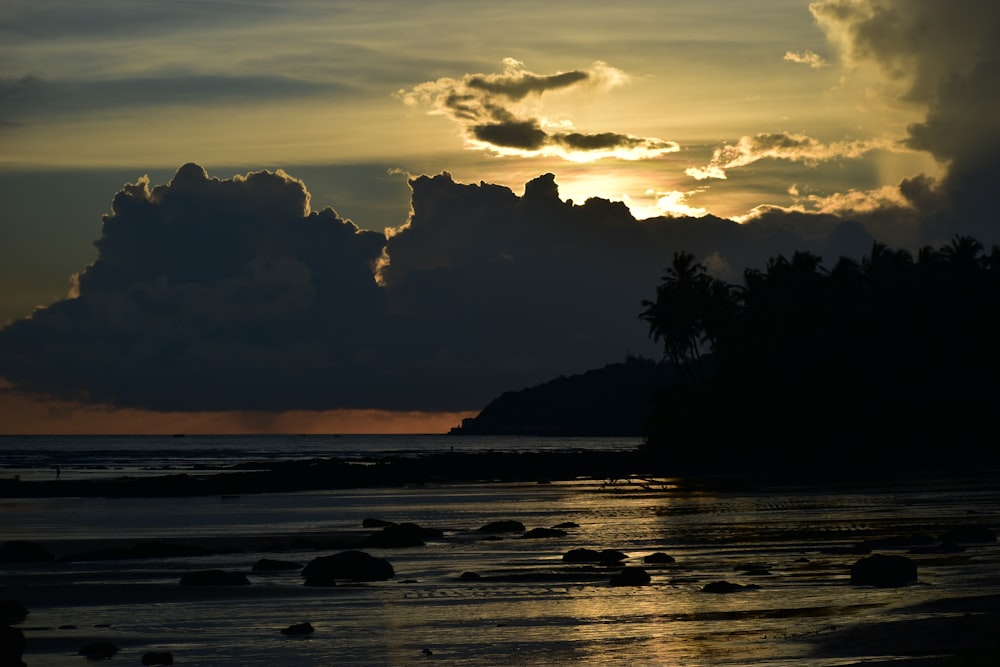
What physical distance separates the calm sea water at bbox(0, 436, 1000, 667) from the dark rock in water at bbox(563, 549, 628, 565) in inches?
25.8

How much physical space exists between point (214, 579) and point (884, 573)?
17.1m

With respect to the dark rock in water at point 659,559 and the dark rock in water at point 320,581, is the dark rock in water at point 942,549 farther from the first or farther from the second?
the dark rock in water at point 320,581

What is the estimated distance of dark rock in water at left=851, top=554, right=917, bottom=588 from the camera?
30016 millimetres

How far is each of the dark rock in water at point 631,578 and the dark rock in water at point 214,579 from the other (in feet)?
31.9

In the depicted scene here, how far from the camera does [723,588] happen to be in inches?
1173

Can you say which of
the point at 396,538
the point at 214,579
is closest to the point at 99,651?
the point at 214,579

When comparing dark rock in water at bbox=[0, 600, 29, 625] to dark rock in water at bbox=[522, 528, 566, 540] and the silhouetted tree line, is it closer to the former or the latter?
dark rock in water at bbox=[522, 528, 566, 540]

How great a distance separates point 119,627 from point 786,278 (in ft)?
299

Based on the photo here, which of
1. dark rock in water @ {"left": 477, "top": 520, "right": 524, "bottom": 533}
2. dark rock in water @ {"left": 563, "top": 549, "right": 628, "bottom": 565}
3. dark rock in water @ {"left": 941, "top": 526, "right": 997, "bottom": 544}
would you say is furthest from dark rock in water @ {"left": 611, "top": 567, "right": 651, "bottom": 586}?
dark rock in water @ {"left": 477, "top": 520, "right": 524, "bottom": 533}

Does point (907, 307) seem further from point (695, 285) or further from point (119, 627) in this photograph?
point (119, 627)

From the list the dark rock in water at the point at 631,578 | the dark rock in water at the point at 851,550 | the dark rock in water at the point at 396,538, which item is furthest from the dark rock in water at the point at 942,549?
the dark rock in water at the point at 396,538

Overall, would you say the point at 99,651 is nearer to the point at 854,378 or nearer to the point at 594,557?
the point at 594,557

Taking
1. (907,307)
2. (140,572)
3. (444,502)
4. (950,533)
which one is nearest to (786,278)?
(907,307)

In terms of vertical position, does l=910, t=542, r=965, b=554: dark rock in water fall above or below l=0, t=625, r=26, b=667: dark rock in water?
below
